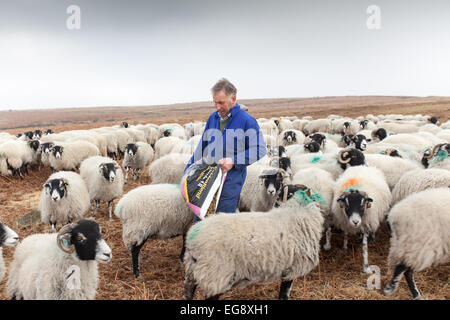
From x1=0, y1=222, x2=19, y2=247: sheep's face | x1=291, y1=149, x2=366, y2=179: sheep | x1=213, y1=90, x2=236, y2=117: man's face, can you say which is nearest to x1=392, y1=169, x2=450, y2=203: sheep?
x1=291, y1=149, x2=366, y2=179: sheep

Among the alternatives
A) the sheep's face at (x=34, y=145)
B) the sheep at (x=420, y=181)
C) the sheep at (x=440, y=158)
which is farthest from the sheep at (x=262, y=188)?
the sheep's face at (x=34, y=145)

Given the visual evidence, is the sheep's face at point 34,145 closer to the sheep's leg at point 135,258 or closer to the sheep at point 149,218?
the sheep at point 149,218

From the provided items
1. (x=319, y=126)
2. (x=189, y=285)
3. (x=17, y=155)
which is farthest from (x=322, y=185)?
(x=319, y=126)

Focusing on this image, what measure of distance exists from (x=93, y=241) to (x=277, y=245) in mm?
1988

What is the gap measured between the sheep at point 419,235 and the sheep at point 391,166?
208cm

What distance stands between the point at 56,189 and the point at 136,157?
5.02 m

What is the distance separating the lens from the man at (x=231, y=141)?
3311 mm

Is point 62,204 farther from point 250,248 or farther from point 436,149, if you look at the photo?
point 436,149

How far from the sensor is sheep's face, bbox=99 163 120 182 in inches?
264

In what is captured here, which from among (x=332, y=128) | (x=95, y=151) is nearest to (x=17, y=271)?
(x=95, y=151)

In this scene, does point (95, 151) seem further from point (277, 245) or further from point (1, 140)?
point (277, 245)

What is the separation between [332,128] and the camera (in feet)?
64.3

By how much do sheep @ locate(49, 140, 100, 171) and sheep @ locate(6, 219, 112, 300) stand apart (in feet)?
25.0
